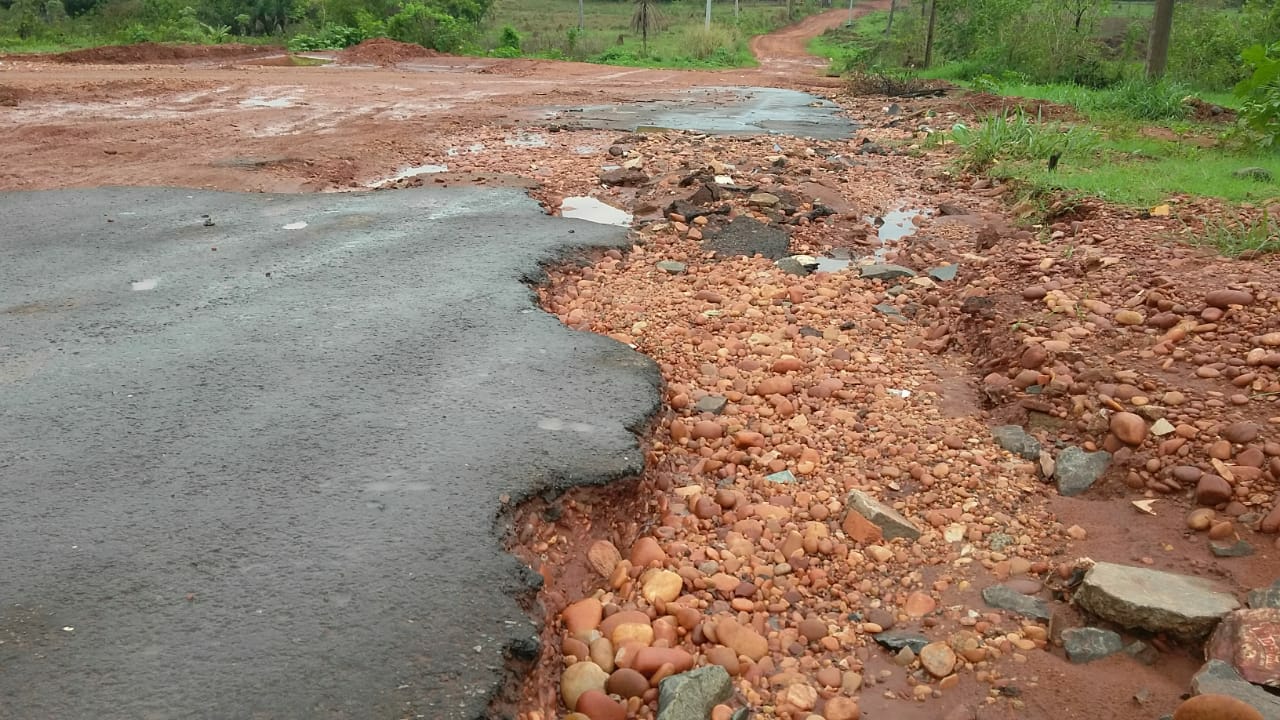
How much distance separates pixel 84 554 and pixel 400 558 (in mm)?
902

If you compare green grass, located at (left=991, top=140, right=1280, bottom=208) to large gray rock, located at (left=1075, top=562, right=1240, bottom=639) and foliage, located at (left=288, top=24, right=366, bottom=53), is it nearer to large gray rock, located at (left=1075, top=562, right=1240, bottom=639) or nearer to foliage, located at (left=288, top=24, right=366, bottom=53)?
large gray rock, located at (left=1075, top=562, right=1240, bottom=639)

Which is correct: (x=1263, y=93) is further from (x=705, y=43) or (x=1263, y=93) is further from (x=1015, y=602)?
(x=705, y=43)

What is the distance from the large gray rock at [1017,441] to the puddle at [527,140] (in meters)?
6.99

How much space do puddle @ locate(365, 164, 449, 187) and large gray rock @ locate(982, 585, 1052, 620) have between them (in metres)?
6.30

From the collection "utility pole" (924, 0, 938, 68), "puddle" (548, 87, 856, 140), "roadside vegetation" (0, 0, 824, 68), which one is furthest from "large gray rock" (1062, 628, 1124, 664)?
"roadside vegetation" (0, 0, 824, 68)

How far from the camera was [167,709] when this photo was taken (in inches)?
76.5

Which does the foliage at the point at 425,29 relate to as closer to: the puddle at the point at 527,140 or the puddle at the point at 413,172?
the puddle at the point at 527,140

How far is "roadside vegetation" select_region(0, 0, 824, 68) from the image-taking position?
23641mm

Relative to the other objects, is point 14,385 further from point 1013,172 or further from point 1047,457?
point 1013,172

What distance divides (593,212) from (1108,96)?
871 cm

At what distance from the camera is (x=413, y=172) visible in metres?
8.08

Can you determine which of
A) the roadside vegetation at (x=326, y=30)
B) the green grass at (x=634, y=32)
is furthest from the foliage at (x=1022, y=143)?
the roadside vegetation at (x=326, y=30)

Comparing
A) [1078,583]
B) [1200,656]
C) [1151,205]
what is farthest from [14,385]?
[1151,205]

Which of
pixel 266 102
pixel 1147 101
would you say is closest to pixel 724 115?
pixel 1147 101
